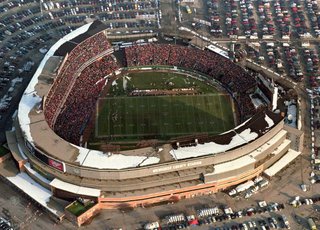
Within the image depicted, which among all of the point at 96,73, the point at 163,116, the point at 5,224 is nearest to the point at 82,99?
the point at 96,73

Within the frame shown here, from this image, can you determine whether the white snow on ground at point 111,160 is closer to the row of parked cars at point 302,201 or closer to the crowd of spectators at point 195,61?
the row of parked cars at point 302,201

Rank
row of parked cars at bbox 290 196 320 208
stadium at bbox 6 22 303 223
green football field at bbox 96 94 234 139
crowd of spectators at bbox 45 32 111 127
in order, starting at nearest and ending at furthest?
stadium at bbox 6 22 303 223 < row of parked cars at bbox 290 196 320 208 < crowd of spectators at bbox 45 32 111 127 < green football field at bbox 96 94 234 139

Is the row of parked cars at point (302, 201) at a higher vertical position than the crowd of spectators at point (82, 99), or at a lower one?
lower

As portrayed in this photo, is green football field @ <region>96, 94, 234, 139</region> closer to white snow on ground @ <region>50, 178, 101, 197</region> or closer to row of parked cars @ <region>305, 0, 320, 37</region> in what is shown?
white snow on ground @ <region>50, 178, 101, 197</region>

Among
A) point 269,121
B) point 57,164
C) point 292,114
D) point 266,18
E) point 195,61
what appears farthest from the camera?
point 266,18

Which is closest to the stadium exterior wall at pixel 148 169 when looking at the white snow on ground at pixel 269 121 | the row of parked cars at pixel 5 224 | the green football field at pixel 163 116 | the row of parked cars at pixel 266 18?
the white snow on ground at pixel 269 121

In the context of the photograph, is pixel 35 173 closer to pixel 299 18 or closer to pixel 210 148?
pixel 210 148

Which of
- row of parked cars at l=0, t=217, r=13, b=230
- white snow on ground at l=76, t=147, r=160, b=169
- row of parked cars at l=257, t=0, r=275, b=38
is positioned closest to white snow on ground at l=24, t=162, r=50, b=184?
white snow on ground at l=76, t=147, r=160, b=169
